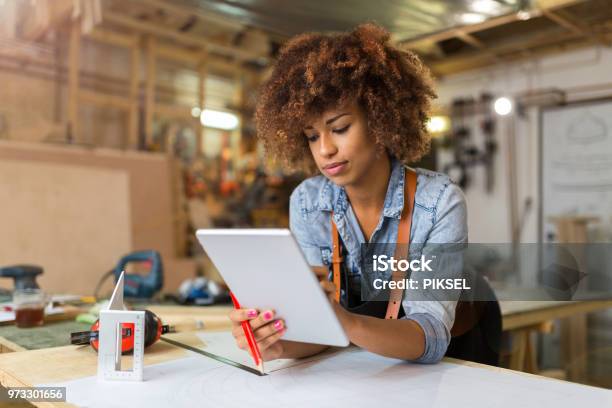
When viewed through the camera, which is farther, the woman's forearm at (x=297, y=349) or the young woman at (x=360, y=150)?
the young woman at (x=360, y=150)

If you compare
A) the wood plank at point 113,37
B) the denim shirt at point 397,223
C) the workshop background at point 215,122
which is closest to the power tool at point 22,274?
the denim shirt at point 397,223

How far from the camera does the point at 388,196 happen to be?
4.70 feet

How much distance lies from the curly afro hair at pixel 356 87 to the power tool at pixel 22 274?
1.18 m

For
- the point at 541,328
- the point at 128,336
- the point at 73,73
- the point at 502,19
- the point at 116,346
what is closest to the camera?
the point at 116,346

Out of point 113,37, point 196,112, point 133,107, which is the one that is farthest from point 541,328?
point 113,37

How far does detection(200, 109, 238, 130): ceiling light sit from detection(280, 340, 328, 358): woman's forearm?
16.1 ft

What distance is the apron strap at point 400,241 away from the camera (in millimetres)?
1311

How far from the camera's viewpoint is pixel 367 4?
320 centimetres

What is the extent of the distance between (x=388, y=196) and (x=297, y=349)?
48 centimetres

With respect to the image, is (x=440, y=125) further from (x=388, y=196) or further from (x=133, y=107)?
(x=388, y=196)

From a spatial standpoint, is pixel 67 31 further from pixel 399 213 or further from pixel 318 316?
pixel 318 316

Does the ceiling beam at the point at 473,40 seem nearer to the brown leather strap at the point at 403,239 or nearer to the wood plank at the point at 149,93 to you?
the wood plank at the point at 149,93

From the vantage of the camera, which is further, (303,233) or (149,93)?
(149,93)

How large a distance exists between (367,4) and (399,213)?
85.8 inches
